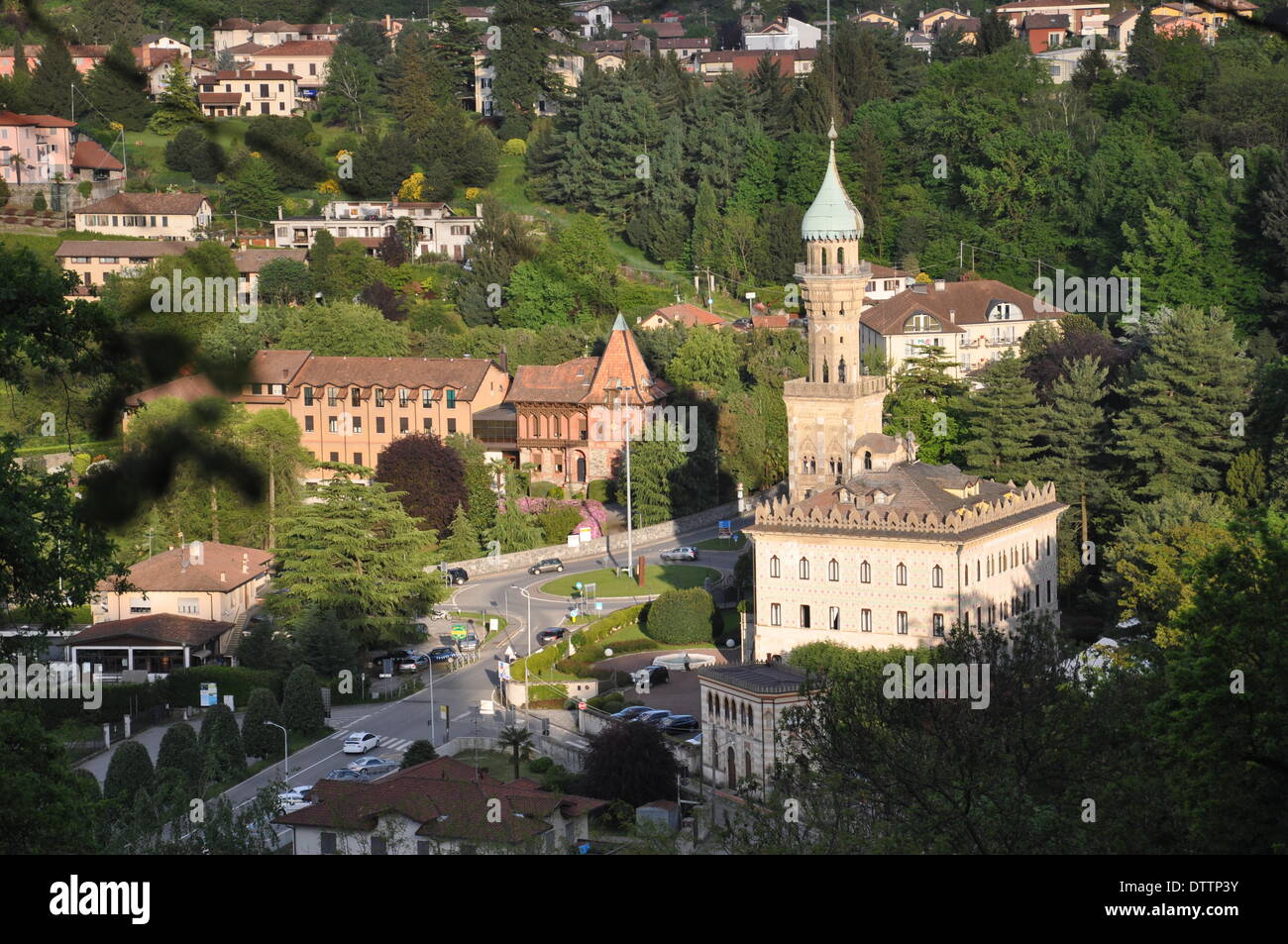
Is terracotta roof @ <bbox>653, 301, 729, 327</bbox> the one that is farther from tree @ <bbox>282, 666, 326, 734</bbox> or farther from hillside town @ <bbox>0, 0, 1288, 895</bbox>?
tree @ <bbox>282, 666, 326, 734</bbox>

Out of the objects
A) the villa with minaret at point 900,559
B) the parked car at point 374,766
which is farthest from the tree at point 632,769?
the villa with minaret at point 900,559

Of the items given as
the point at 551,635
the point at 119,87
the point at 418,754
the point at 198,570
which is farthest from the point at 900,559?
the point at 119,87

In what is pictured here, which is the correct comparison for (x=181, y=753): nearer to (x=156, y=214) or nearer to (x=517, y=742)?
(x=517, y=742)

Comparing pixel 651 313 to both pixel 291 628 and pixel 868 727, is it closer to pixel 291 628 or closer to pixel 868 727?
pixel 291 628

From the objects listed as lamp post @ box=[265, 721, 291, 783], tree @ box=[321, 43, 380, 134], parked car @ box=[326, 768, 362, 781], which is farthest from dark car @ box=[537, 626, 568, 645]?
tree @ box=[321, 43, 380, 134]

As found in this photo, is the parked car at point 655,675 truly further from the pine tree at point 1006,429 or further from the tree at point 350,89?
the tree at point 350,89
